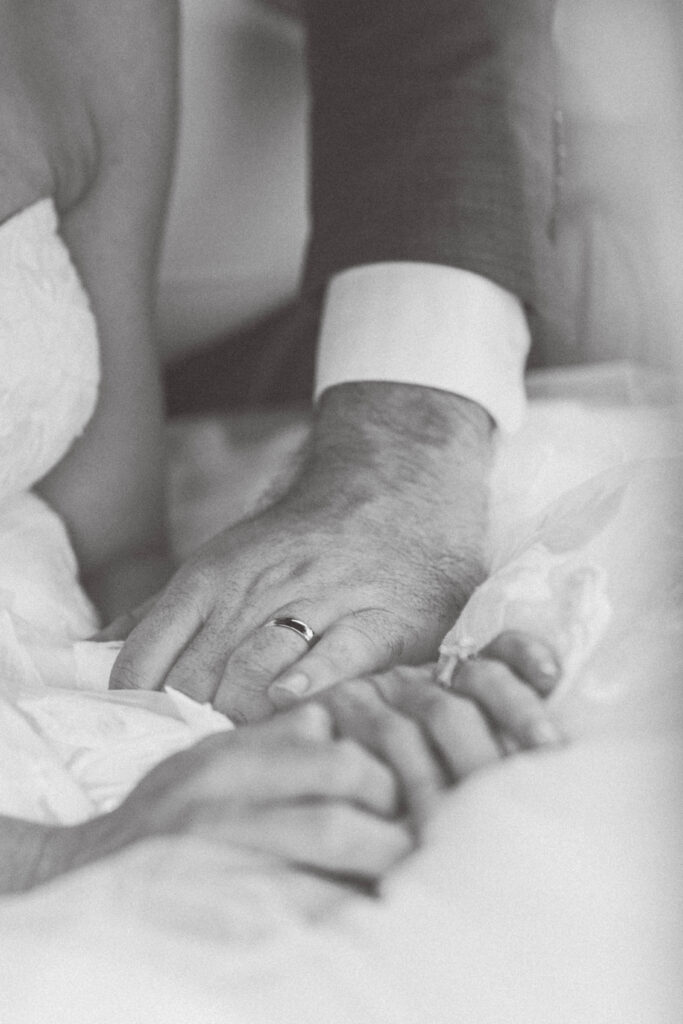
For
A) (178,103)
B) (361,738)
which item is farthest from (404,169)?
(361,738)

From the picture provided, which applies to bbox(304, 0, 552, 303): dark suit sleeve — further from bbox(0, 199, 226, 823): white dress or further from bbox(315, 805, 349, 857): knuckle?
bbox(315, 805, 349, 857): knuckle

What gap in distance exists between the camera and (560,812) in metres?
0.33

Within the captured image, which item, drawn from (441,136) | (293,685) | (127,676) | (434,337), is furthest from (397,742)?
(441,136)

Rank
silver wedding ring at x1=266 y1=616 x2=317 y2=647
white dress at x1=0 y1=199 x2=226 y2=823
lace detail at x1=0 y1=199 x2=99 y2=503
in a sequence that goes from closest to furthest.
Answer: white dress at x1=0 y1=199 x2=226 y2=823, silver wedding ring at x1=266 y1=616 x2=317 y2=647, lace detail at x1=0 y1=199 x2=99 y2=503

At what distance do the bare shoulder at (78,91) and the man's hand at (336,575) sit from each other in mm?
292

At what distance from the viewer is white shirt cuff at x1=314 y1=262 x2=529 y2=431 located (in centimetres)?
78

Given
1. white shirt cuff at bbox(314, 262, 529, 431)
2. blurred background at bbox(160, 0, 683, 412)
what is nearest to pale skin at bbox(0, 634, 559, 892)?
white shirt cuff at bbox(314, 262, 529, 431)

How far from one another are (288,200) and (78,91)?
414mm

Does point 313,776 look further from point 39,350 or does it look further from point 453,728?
point 39,350

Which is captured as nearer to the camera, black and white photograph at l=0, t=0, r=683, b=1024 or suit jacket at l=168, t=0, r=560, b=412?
black and white photograph at l=0, t=0, r=683, b=1024

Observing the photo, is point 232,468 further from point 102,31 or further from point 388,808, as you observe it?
point 388,808

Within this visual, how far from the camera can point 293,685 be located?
490 millimetres

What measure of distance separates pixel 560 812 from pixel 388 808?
0.20 ft

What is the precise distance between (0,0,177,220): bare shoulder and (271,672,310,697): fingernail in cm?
40
